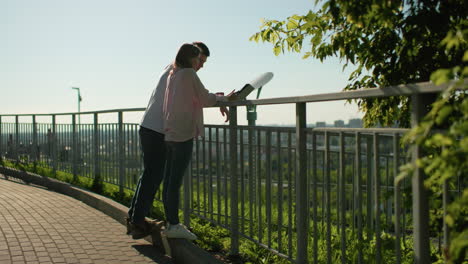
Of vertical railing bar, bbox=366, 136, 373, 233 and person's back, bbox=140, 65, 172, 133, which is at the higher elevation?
person's back, bbox=140, 65, 172, 133

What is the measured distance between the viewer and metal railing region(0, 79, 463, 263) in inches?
128

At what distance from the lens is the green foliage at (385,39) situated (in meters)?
3.55

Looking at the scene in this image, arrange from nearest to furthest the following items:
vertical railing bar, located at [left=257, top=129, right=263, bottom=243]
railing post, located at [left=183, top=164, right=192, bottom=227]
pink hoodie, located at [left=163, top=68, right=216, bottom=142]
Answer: vertical railing bar, located at [left=257, top=129, right=263, bottom=243] → pink hoodie, located at [left=163, top=68, right=216, bottom=142] → railing post, located at [left=183, top=164, right=192, bottom=227]

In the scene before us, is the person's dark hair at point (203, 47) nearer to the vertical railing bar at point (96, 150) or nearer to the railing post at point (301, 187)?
the railing post at point (301, 187)

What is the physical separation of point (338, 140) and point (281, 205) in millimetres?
1022

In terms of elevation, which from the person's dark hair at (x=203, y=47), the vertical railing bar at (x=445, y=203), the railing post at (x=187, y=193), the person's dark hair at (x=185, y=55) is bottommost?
the railing post at (x=187, y=193)

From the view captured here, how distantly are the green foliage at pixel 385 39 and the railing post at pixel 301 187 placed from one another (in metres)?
0.73

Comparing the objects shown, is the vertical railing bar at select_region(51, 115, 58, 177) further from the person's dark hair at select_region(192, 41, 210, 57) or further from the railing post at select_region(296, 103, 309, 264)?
the railing post at select_region(296, 103, 309, 264)

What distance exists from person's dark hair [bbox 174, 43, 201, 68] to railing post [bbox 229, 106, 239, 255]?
61 cm

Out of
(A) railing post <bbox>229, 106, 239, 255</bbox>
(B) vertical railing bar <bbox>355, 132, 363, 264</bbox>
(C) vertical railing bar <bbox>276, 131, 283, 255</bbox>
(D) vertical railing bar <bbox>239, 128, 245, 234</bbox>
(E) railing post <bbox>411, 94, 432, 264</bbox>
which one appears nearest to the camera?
(E) railing post <bbox>411, 94, 432, 264</bbox>

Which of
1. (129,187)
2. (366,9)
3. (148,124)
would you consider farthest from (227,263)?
(129,187)

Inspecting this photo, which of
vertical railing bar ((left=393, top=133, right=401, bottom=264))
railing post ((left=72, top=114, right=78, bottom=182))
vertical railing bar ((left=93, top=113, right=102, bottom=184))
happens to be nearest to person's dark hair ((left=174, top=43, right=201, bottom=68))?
vertical railing bar ((left=393, top=133, right=401, bottom=264))

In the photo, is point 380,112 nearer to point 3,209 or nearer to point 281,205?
point 281,205

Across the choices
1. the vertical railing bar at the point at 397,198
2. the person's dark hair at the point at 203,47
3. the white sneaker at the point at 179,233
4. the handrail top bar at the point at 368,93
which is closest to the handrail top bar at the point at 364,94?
the handrail top bar at the point at 368,93
